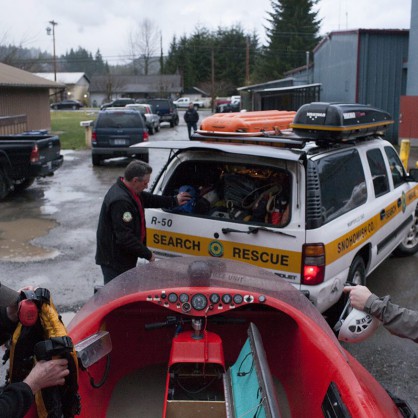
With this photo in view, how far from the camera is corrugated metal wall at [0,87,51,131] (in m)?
25.6

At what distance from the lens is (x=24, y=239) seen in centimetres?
991

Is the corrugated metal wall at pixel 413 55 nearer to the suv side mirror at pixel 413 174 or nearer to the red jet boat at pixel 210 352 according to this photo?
the suv side mirror at pixel 413 174

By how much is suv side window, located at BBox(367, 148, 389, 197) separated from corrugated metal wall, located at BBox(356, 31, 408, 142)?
17636 millimetres

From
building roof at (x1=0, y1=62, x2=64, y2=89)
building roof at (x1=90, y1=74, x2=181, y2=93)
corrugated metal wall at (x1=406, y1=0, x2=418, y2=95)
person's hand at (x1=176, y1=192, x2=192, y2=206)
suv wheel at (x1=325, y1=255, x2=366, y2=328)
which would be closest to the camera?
suv wheel at (x1=325, y1=255, x2=366, y2=328)

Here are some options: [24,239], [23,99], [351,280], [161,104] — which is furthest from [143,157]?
[161,104]

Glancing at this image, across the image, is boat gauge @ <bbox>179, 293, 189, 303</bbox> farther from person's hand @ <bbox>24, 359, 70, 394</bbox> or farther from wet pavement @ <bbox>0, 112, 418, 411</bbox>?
wet pavement @ <bbox>0, 112, 418, 411</bbox>

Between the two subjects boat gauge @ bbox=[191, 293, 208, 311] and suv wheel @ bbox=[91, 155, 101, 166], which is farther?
suv wheel @ bbox=[91, 155, 101, 166]

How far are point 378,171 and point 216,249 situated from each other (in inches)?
94.8

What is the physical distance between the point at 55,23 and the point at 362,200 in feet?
265

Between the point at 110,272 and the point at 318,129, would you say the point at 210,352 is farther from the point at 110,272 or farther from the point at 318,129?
the point at 318,129

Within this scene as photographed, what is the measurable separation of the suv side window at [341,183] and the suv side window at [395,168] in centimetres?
113

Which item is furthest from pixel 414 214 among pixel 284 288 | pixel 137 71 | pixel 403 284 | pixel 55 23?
pixel 137 71

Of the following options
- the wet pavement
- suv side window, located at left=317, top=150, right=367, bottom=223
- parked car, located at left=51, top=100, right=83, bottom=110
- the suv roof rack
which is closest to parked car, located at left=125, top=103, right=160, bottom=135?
the wet pavement

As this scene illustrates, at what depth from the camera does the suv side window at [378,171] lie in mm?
6436
